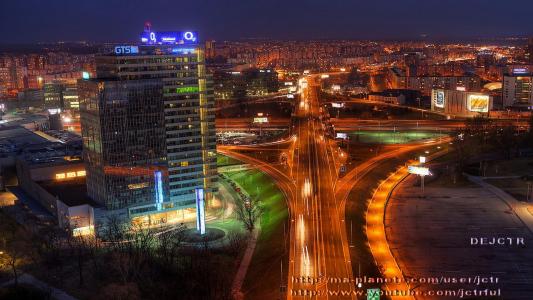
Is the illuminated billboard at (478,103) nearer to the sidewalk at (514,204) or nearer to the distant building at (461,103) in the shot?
the distant building at (461,103)

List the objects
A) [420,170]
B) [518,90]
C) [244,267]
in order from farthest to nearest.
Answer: [518,90] < [420,170] < [244,267]

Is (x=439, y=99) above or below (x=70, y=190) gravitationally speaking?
above

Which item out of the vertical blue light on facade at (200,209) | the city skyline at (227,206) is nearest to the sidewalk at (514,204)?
the city skyline at (227,206)

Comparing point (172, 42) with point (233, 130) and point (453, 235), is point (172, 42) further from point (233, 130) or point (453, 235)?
point (233, 130)

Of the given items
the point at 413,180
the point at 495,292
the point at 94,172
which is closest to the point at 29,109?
the point at 94,172

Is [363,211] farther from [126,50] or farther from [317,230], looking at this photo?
[126,50]

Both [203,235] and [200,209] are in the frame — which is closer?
[203,235]

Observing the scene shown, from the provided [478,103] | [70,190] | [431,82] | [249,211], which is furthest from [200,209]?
[431,82]
